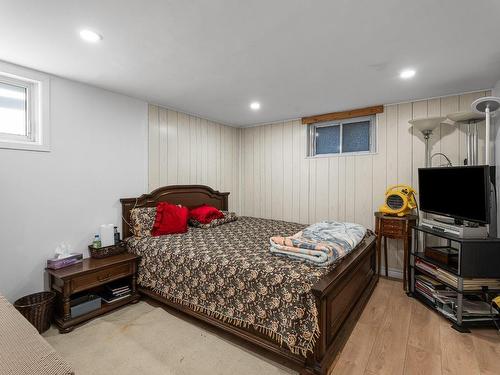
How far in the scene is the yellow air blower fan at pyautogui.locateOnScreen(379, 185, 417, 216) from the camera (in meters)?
3.07

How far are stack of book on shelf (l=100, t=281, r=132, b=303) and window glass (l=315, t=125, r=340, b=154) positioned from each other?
132 inches

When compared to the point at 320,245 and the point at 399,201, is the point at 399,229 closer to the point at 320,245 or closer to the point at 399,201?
the point at 399,201

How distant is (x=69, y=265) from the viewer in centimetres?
247

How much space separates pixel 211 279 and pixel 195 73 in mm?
1991

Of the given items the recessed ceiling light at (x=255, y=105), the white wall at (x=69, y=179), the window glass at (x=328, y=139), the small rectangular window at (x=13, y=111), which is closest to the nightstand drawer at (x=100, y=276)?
the white wall at (x=69, y=179)

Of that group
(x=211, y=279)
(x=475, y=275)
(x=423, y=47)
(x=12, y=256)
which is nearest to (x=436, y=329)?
(x=475, y=275)

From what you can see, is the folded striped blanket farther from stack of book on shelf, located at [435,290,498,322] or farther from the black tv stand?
stack of book on shelf, located at [435,290,498,322]

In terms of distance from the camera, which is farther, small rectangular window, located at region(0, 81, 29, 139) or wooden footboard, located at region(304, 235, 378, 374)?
small rectangular window, located at region(0, 81, 29, 139)

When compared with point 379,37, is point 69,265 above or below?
below

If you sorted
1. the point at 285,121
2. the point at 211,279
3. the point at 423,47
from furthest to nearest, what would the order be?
the point at 285,121 → the point at 211,279 → the point at 423,47

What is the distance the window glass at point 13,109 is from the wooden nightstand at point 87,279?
4.67 ft

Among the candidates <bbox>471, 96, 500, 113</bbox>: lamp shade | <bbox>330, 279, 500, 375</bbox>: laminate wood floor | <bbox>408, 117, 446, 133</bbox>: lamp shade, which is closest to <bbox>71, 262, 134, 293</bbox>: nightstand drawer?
<bbox>330, 279, 500, 375</bbox>: laminate wood floor

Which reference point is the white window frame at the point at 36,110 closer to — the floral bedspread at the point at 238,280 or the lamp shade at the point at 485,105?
the floral bedspread at the point at 238,280

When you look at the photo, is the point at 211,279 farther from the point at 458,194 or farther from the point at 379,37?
the point at 458,194
